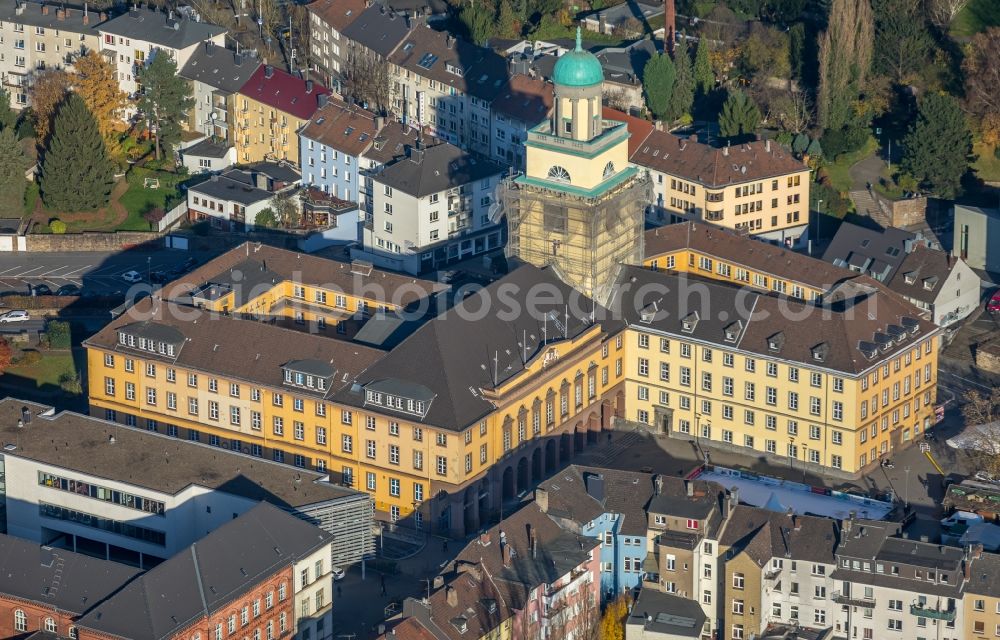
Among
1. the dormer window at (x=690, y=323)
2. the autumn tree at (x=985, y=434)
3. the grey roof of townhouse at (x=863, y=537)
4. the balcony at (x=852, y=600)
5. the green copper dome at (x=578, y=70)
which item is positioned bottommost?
the balcony at (x=852, y=600)

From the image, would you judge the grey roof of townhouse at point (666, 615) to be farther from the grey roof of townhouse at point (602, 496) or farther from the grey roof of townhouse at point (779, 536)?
the grey roof of townhouse at point (779, 536)

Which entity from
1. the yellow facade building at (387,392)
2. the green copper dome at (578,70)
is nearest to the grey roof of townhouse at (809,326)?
the yellow facade building at (387,392)

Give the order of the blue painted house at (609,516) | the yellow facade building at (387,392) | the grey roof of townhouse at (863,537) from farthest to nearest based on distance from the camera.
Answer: the yellow facade building at (387,392)
the blue painted house at (609,516)
the grey roof of townhouse at (863,537)

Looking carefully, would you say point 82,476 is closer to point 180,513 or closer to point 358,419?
point 180,513

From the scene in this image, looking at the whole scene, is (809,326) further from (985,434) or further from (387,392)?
(387,392)

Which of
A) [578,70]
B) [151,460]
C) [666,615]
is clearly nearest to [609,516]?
[666,615]
